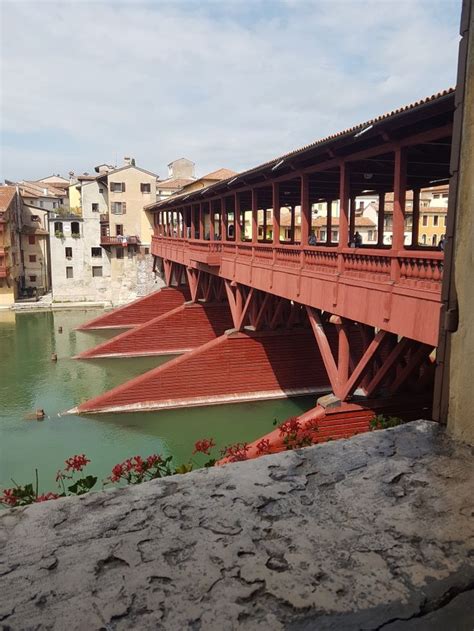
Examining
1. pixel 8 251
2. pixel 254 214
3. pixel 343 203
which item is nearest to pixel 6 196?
pixel 8 251

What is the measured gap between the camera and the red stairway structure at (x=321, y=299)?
336 inches

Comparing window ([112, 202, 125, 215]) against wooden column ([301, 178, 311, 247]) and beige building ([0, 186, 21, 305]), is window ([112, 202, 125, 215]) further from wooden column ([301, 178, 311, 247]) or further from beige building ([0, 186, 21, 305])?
wooden column ([301, 178, 311, 247])

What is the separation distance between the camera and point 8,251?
141 ft

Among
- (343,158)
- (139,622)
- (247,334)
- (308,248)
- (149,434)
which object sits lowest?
(149,434)

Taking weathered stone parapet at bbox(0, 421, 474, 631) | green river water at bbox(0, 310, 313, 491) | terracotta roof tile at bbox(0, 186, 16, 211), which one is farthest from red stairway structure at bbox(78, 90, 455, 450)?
terracotta roof tile at bbox(0, 186, 16, 211)

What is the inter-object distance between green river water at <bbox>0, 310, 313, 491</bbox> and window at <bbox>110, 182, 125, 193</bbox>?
22.7m

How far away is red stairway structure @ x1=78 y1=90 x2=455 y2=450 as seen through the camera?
854 centimetres

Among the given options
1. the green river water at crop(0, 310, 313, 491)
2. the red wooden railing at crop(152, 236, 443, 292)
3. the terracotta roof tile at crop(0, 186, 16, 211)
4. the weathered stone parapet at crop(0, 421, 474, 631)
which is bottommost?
the green river water at crop(0, 310, 313, 491)

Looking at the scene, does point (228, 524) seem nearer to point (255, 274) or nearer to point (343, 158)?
point (343, 158)

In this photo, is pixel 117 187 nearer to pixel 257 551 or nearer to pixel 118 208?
pixel 118 208

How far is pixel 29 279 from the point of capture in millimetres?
48812

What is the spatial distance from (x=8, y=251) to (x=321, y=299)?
38318 millimetres

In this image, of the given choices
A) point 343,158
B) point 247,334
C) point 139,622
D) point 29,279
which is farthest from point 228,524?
point 29,279

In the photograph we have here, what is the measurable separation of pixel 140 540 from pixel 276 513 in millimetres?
662
